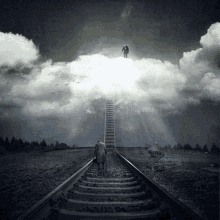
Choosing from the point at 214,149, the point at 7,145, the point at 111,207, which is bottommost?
the point at 7,145

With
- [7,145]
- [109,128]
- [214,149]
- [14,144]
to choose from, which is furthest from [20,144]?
[214,149]

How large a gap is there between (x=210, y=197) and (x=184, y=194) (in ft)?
1.78

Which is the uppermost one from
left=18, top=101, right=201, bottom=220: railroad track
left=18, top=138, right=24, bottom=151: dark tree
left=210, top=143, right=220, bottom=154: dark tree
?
left=18, top=101, right=201, bottom=220: railroad track

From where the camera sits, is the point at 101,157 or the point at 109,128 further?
the point at 109,128

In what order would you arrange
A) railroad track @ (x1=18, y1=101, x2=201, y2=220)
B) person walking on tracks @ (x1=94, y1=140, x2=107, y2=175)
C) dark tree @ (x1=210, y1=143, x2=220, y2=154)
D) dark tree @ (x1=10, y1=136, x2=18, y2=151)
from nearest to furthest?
railroad track @ (x1=18, y1=101, x2=201, y2=220) < person walking on tracks @ (x1=94, y1=140, x2=107, y2=175) < dark tree @ (x1=210, y1=143, x2=220, y2=154) < dark tree @ (x1=10, y1=136, x2=18, y2=151)

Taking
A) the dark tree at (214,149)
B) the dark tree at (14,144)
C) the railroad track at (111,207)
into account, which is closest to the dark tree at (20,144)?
the dark tree at (14,144)

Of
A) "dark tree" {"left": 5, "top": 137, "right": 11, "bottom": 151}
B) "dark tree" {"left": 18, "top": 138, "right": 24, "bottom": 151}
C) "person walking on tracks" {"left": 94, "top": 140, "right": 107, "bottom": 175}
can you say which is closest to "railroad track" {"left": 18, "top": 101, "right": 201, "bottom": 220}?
"person walking on tracks" {"left": 94, "top": 140, "right": 107, "bottom": 175}

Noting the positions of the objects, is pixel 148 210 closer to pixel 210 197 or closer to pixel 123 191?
pixel 123 191

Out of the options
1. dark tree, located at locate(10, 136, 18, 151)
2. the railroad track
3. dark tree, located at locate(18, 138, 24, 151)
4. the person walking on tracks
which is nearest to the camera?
the railroad track

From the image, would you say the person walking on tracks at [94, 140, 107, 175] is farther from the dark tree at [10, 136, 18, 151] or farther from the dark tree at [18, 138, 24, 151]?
the dark tree at [18, 138, 24, 151]

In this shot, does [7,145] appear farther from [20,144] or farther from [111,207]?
[111,207]

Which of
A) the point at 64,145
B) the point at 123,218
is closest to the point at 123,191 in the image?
the point at 123,218

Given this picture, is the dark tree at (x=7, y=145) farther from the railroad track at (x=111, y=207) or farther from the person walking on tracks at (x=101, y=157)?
the railroad track at (x=111, y=207)

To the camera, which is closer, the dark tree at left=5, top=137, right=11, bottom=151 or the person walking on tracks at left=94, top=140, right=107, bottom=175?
the person walking on tracks at left=94, top=140, right=107, bottom=175
